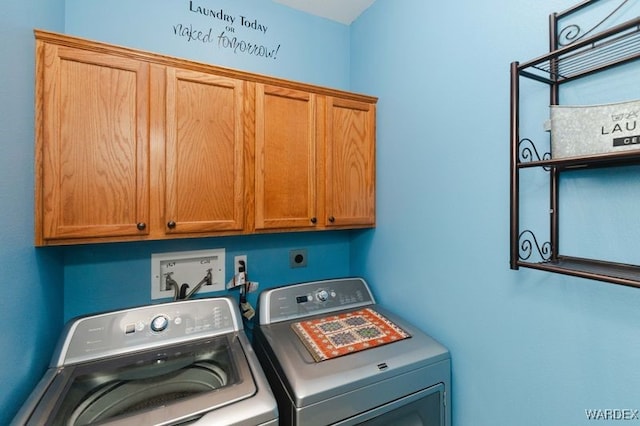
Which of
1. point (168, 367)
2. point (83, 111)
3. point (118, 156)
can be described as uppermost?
point (83, 111)

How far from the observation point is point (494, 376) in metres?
1.08

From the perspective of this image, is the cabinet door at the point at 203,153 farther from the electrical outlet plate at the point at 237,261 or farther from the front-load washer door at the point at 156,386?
the front-load washer door at the point at 156,386

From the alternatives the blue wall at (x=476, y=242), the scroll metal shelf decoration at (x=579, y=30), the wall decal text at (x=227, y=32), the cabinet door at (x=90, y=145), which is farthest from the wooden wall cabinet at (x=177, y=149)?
the scroll metal shelf decoration at (x=579, y=30)

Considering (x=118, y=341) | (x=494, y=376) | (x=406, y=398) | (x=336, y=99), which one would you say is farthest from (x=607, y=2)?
(x=118, y=341)

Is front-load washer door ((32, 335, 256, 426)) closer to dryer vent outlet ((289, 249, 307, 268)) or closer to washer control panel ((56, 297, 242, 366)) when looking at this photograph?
washer control panel ((56, 297, 242, 366))

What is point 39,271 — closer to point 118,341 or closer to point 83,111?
point 118,341

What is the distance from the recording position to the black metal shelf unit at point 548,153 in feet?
2.45

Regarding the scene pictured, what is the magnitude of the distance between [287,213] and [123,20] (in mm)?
1246

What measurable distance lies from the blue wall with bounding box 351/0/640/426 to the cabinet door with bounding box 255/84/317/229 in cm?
45

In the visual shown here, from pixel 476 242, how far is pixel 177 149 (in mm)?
1328

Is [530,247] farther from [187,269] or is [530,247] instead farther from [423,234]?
[187,269]

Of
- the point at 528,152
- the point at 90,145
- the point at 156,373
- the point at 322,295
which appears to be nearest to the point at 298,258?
the point at 322,295

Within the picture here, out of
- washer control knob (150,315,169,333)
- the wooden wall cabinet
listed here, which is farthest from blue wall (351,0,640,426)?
washer control knob (150,315,169,333)

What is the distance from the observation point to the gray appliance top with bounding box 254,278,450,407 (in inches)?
38.7
